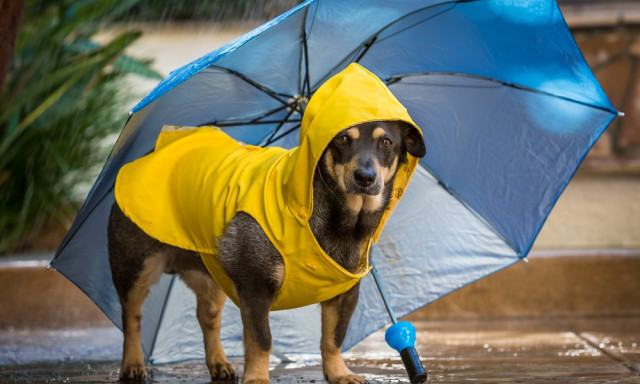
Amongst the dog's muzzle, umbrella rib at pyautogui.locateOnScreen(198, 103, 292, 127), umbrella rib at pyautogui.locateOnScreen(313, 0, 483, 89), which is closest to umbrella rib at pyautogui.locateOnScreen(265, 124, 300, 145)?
umbrella rib at pyautogui.locateOnScreen(198, 103, 292, 127)

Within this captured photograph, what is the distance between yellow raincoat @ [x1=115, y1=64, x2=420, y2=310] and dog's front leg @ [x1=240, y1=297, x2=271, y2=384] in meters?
0.10

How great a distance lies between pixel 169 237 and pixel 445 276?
1.38 meters

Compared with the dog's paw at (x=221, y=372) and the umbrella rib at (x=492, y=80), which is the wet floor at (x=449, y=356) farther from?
the umbrella rib at (x=492, y=80)

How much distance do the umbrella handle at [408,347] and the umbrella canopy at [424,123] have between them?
0.75 m

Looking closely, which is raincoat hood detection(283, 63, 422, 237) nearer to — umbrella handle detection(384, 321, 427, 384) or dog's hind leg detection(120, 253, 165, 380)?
umbrella handle detection(384, 321, 427, 384)

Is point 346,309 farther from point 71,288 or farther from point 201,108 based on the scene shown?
point 71,288

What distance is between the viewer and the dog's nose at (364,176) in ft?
10.6

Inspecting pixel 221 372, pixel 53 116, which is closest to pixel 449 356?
pixel 221 372

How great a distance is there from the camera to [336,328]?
12.3ft

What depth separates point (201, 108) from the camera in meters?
4.21

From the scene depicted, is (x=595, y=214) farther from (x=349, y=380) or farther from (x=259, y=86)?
(x=349, y=380)

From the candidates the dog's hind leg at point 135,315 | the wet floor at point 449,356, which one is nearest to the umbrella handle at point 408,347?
the wet floor at point 449,356

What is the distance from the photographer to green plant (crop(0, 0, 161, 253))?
679 centimetres

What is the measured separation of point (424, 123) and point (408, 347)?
3.76 ft
